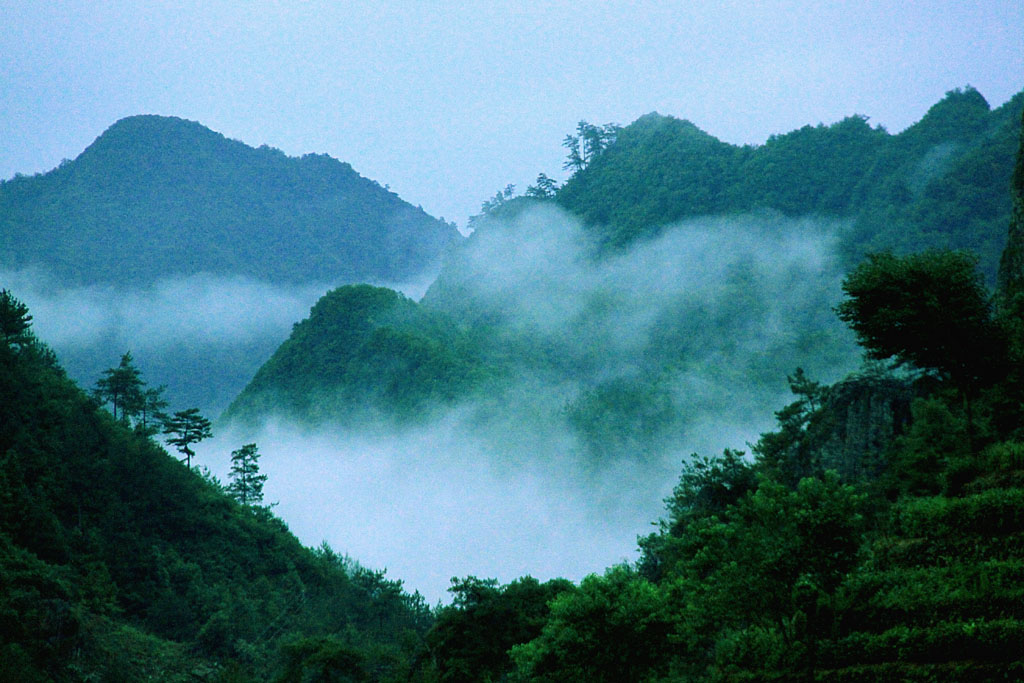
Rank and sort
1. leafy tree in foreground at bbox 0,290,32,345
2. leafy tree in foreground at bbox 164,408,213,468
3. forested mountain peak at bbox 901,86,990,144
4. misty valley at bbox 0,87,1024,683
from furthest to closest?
forested mountain peak at bbox 901,86,990,144 < leafy tree in foreground at bbox 164,408,213,468 < leafy tree in foreground at bbox 0,290,32,345 < misty valley at bbox 0,87,1024,683

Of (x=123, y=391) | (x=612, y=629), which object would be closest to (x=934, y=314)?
(x=612, y=629)

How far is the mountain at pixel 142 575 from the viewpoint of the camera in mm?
45750

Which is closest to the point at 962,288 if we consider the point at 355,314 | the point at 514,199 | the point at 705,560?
the point at 705,560

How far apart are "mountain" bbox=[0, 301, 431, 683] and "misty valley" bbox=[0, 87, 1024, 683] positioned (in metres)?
0.28

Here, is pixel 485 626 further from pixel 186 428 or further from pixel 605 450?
pixel 605 450

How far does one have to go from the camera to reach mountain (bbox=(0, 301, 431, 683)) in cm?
4575

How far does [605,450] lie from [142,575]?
6648cm

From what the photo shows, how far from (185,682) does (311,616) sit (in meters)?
17.3

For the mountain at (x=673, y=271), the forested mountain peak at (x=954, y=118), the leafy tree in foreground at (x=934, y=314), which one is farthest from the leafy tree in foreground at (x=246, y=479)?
the forested mountain peak at (x=954, y=118)

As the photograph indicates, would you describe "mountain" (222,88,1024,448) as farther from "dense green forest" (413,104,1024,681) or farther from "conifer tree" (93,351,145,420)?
"dense green forest" (413,104,1024,681)

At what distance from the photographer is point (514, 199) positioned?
161625 millimetres

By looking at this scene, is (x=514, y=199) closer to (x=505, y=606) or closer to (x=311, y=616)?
(x=311, y=616)

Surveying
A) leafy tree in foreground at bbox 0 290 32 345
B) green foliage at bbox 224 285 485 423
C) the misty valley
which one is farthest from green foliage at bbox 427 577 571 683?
green foliage at bbox 224 285 485 423

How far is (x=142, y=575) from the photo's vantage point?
205 feet
